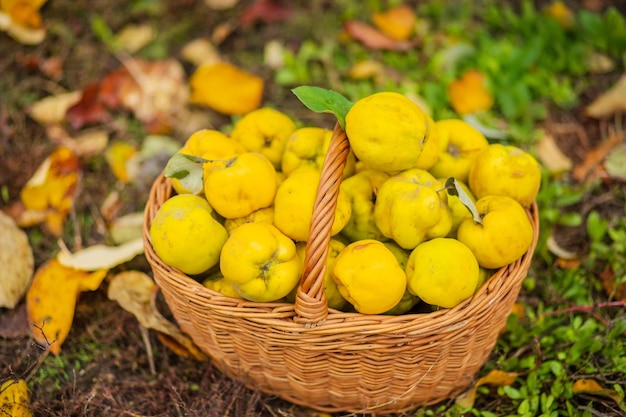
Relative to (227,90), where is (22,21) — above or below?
above

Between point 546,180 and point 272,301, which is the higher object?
point 272,301

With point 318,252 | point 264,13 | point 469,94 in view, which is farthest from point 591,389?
point 264,13

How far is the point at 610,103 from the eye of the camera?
2.85 meters

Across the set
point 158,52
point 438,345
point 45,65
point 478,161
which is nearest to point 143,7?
point 158,52

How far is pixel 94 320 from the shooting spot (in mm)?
2162

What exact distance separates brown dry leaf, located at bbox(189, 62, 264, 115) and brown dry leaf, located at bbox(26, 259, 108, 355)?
3.58ft

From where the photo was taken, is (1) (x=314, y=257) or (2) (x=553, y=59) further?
(2) (x=553, y=59)

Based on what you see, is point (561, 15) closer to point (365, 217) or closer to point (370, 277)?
point (365, 217)

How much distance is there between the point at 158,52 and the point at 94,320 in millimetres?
1690

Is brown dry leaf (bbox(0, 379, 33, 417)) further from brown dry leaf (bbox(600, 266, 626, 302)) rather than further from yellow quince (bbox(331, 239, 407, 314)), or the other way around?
brown dry leaf (bbox(600, 266, 626, 302))

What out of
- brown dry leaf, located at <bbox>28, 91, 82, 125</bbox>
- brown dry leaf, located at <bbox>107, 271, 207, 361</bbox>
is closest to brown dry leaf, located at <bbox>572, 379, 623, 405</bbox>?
brown dry leaf, located at <bbox>107, 271, 207, 361</bbox>

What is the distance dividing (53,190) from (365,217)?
1.50 meters

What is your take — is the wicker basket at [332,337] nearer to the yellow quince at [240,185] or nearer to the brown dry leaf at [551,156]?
the yellow quince at [240,185]

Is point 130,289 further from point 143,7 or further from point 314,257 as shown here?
point 143,7
